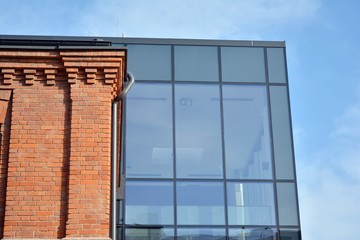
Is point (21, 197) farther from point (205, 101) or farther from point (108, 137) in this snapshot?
point (205, 101)

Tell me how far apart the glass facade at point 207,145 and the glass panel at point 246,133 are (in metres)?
0.03

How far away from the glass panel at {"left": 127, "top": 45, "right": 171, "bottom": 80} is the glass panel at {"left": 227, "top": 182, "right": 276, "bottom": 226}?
4.21m

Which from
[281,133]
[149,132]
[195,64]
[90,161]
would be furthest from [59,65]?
[281,133]

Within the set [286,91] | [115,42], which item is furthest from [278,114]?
[115,42]

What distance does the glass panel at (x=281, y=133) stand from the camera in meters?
20.4

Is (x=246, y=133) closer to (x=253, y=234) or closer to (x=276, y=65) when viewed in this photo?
(x=276, y=65)

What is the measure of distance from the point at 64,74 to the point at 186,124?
11444 millimetres

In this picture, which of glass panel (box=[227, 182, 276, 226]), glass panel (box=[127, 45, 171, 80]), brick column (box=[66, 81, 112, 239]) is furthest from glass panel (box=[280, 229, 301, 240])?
brick column (box=[66, 81, 112, 239])

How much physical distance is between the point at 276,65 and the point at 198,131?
3424 mm

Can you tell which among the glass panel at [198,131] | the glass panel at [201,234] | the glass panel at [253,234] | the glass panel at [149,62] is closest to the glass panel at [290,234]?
the glass panel at [253,234]

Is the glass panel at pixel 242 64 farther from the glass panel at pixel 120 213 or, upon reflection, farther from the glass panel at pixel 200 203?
the glass panel at pixel 120 213

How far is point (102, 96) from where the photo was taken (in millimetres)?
9430

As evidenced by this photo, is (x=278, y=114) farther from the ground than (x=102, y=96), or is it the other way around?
(x=278, y=114)

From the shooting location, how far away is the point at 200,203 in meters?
19.7
